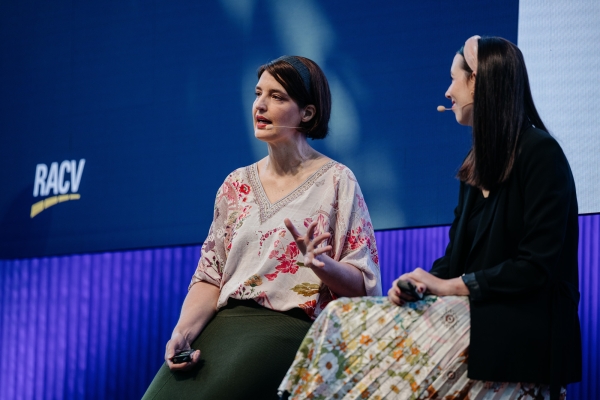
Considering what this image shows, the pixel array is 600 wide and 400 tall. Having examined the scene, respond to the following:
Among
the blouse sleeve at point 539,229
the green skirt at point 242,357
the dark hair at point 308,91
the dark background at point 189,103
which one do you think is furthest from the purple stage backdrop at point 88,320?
the blouse sleeve at point 539,229

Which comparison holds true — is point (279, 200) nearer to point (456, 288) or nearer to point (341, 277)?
point (341, 277)

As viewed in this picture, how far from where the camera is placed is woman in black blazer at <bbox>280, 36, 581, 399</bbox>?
5.46 feet

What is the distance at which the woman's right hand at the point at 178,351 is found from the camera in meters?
2.20

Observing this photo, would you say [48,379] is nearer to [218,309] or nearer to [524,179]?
[218,309]

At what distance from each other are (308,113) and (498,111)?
0.73 m

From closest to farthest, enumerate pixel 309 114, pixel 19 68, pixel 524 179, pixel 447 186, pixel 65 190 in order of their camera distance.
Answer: pixel 524 179, pixel 309 114, pixel 447 186, pixel 65 190, pixel 19 68

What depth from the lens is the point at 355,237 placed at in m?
2.30

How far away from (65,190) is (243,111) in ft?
3.41

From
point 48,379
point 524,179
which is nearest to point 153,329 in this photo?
point 48,379

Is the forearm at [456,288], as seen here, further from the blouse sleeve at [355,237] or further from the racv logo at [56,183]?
the racv logo at [56,183]

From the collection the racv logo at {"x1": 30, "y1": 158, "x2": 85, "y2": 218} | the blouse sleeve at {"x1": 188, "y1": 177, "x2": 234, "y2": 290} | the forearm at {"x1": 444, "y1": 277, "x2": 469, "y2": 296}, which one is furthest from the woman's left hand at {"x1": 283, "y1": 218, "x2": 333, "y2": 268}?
the racv logo at {"x1": 30, "y1": 158, "x2": 85, "y2": 218}

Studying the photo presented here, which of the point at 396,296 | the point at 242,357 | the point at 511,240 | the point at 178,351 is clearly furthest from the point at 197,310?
the point at 511,240

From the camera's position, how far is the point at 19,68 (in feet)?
14.8

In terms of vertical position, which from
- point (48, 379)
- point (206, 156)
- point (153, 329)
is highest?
point (206, 156)
